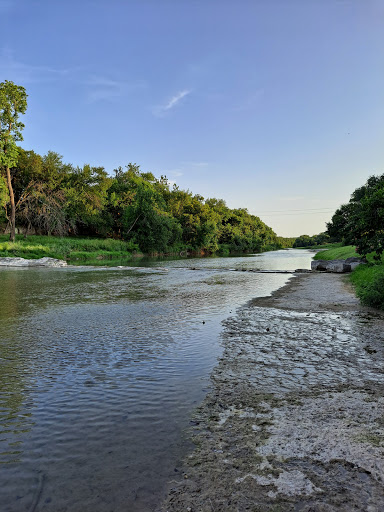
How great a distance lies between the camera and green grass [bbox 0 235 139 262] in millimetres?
44375

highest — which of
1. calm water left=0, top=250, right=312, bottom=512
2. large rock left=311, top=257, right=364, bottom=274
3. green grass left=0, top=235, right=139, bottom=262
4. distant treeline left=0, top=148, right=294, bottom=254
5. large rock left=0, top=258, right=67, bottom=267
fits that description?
distant treeline left=0, top=148, right=294, bottom=254

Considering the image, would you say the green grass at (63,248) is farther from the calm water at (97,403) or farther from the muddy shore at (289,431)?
the muddy shore at (289,431)

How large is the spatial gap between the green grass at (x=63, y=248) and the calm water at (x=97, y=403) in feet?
119

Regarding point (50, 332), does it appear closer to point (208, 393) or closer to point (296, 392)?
point (208, 393)

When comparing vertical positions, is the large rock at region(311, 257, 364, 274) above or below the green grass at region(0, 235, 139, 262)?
below

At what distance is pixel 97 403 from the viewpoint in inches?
205

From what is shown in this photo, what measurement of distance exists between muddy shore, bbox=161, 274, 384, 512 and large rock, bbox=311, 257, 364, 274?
23.4 metres

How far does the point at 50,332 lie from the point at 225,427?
281 inches

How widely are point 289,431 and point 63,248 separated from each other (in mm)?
50484

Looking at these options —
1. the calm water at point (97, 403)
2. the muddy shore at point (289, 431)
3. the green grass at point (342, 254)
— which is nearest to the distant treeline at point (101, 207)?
the green grass at point (342, 254)

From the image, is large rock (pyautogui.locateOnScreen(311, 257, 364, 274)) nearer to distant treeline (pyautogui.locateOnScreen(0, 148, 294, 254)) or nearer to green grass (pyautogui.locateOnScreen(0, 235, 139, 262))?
green grass (pyautogui.locateOnScreen(0, 235, 139, 262))

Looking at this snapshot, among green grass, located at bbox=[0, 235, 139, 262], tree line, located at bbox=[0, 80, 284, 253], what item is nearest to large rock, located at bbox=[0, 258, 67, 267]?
green grass, located at bbox=[0, 235, 139, 262]

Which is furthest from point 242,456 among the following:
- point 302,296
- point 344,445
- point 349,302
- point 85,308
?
point 302,296

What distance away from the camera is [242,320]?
36.5 ft
